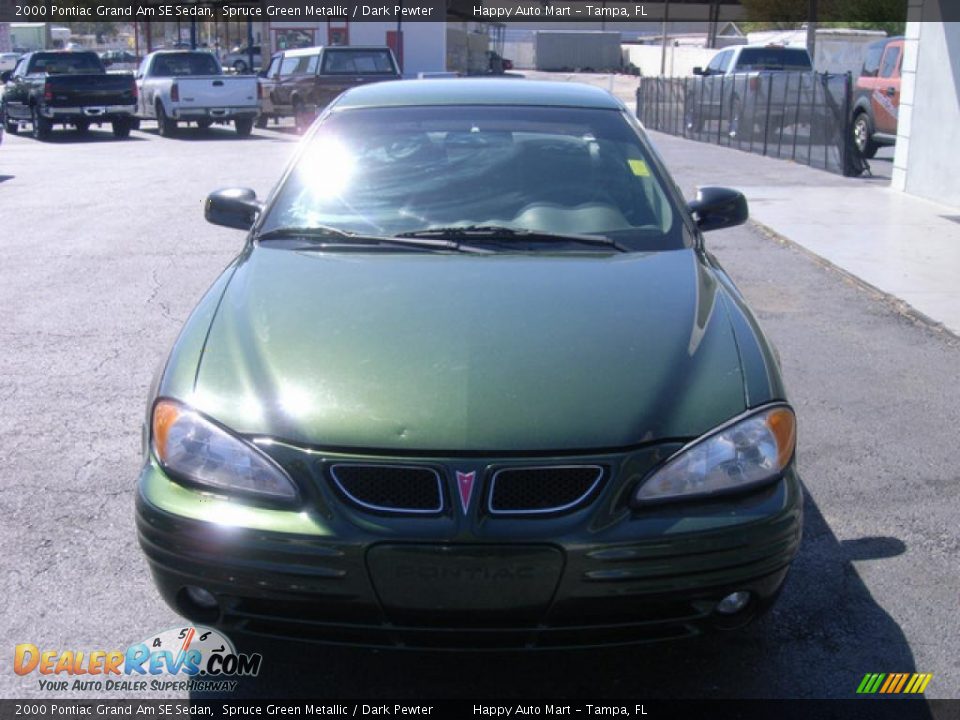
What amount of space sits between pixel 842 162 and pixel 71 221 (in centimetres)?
1098

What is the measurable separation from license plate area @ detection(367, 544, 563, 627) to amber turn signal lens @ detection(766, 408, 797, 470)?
0.73 m

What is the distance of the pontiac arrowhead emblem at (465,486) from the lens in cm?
279

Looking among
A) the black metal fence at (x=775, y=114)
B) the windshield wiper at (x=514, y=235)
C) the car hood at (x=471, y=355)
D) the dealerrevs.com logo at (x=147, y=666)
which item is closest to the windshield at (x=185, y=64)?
the black metal fence at (x=775, y=114)

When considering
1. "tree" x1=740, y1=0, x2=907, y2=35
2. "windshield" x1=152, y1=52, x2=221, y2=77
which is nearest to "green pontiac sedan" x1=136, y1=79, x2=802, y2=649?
"windshield" x1=152, y1=52, x2=221, y2=77

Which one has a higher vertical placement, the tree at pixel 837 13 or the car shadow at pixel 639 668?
the tree at pixel 837 13

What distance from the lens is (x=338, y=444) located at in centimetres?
287

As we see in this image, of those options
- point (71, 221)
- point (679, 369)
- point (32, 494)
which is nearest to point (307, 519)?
point (679, 369)

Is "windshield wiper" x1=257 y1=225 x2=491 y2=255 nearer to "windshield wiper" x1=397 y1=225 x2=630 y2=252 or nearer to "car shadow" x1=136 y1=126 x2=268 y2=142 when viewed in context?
"windshield wiper" x1=397 y1=225 x2=630 y2=252

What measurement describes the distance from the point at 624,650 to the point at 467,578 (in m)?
0.89

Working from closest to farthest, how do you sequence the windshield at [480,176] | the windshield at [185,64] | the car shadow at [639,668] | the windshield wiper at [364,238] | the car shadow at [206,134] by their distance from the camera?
the car shadow at [639,668] → the windshield wiper at [364,238] → the windshield at [480,176] → the car shadow at [206,134] → the windshield at [185,64]

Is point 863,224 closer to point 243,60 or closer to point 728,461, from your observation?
point 728,461

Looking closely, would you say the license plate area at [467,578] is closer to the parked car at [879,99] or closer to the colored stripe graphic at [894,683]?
the colored stripe graphic at [894,683]

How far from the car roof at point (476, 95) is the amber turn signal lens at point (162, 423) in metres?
2.13

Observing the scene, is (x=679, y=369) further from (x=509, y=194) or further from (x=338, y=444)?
(x=509, y=194)
